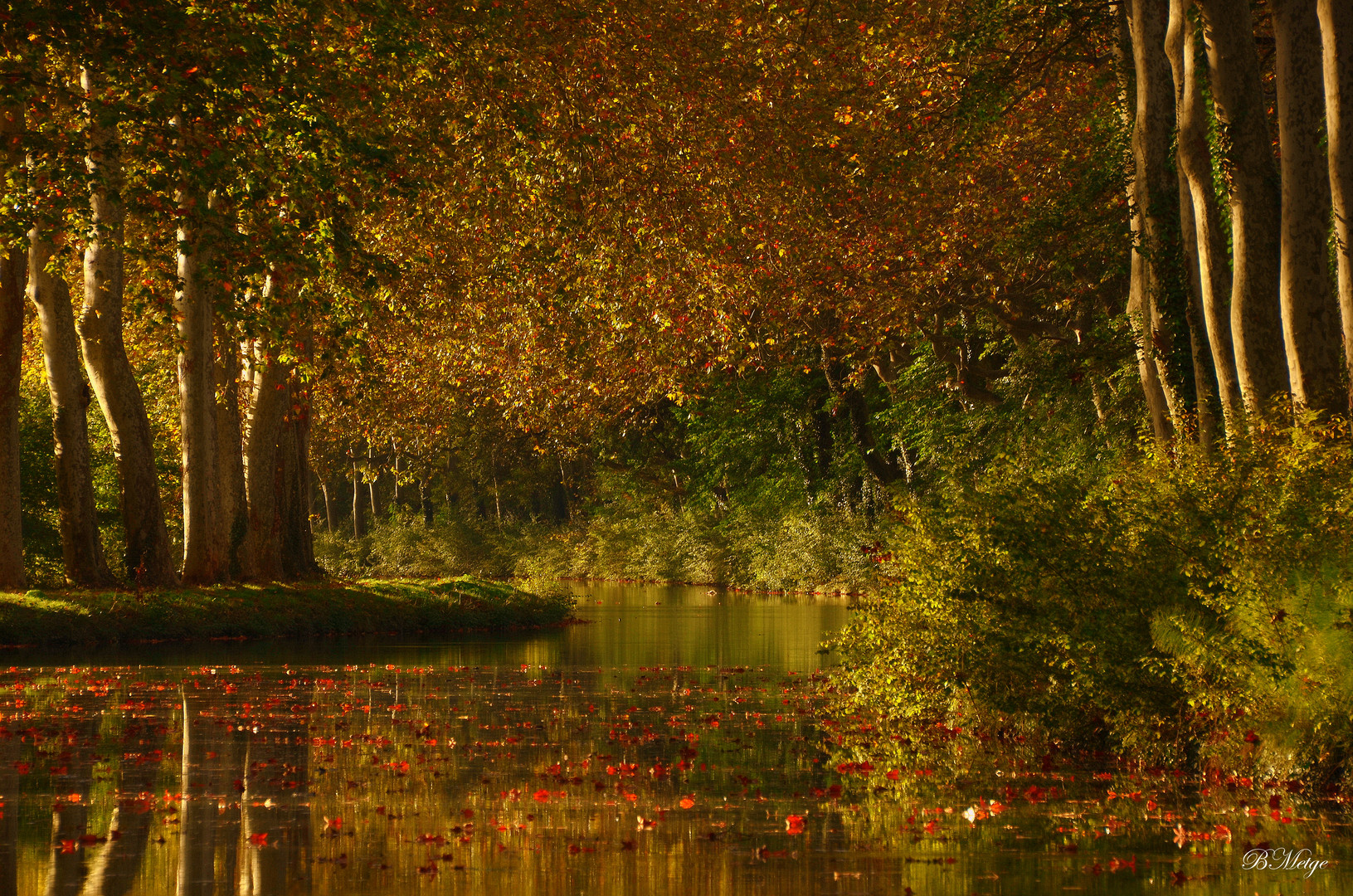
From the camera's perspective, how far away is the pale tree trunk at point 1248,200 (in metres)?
11.9

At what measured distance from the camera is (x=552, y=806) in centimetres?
826

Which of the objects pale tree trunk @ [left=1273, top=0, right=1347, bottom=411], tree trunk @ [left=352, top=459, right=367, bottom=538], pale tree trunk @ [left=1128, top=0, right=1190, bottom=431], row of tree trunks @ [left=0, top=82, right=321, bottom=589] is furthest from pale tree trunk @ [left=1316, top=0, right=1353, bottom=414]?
tree trunk @ [left=352, top=459, right=367, bottom=538]

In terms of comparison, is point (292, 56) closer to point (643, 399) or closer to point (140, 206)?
point (140, 206)

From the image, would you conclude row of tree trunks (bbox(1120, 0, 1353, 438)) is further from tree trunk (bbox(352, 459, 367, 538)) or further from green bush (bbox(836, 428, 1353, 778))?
tree trunk (bbox(352, 459, 367, 538))

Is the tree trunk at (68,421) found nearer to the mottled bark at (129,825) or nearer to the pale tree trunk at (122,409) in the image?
the pale tree trunk at (122,409)

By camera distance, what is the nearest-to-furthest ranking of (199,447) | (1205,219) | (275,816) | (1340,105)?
(275,816), (1340,105), (1205,219), (199,447)

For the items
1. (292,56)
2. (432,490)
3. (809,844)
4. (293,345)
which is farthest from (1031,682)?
(432,490)

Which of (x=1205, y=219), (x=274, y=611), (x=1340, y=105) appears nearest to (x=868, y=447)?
(x=274, y=611)

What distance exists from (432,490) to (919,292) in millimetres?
54314

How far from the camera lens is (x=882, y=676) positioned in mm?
11430

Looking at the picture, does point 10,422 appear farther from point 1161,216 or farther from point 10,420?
point 1161,216

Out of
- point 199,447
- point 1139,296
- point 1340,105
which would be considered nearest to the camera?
point 1340,105
